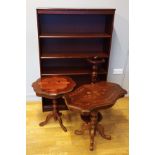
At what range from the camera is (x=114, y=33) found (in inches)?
115

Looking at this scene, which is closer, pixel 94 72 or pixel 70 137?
pixel 70 137

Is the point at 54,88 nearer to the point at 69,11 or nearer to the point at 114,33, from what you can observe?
the point at 69,11

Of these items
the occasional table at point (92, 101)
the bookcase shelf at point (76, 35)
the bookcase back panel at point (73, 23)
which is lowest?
the occasional table at point (92, 101)

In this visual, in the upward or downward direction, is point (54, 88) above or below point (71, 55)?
below

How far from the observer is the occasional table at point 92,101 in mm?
1953

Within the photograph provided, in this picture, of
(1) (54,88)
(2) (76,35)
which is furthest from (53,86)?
(2) (76,35)

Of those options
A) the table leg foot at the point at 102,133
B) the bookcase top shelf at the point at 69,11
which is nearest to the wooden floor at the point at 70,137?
the table leg foot at the point at 102,133

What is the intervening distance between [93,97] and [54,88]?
0.48m

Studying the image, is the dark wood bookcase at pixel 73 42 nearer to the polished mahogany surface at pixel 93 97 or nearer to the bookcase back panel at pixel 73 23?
the bookcase back panel at pixel 73 23

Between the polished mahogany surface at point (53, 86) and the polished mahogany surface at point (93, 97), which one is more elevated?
the polished mahogany surface at point (53, 86)

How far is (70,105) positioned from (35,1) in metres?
1.49
